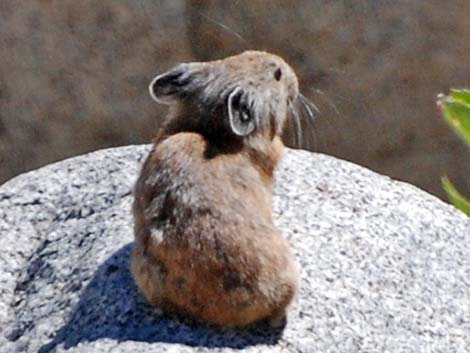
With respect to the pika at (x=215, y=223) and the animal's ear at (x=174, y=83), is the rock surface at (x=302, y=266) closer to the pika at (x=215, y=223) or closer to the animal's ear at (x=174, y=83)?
the pika at (x=215, y=223)

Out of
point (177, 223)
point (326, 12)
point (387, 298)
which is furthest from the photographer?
point (326, 12)

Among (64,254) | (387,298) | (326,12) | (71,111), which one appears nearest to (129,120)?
(71,111)

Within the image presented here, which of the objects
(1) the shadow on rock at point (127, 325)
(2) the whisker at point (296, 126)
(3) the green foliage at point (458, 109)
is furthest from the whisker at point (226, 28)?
(1) the shadow on rock at point (127, 325)

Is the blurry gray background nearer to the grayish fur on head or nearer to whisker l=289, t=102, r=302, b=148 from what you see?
whisker l=289, t=102, r=302, b=148

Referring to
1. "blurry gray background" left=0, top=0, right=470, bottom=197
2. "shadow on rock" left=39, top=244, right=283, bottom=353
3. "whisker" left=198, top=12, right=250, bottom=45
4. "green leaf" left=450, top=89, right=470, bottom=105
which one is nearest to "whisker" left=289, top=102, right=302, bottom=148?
"blurry gray background" left=0, top=0, right=470, bottom=197

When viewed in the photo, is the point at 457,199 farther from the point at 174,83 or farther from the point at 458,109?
the point at 174,83

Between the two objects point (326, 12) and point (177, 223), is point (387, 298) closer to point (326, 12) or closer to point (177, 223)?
point (177, 223)
